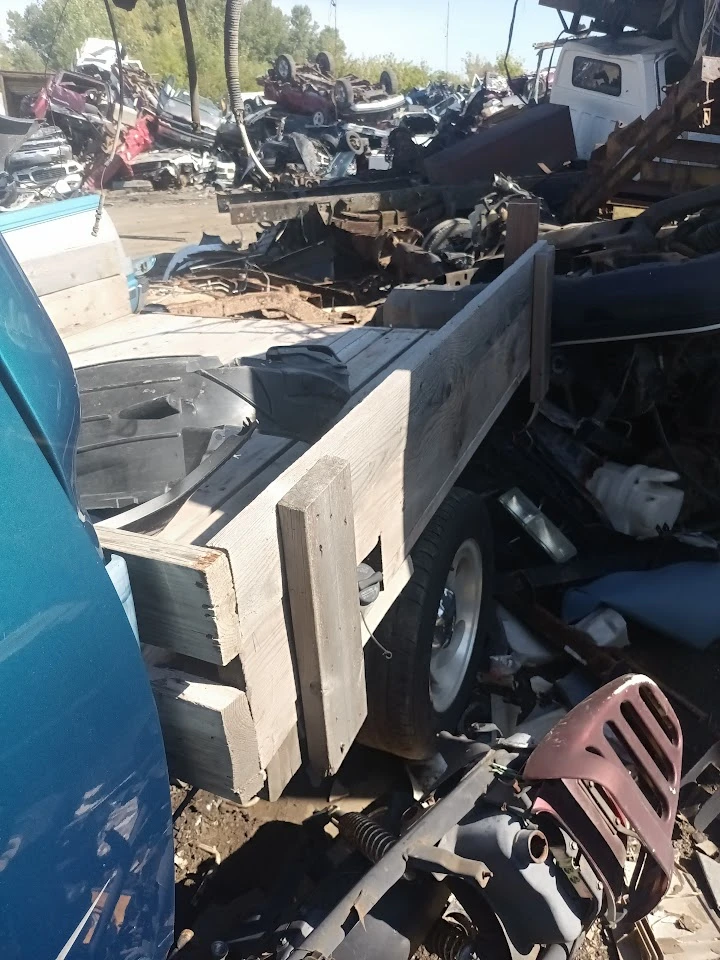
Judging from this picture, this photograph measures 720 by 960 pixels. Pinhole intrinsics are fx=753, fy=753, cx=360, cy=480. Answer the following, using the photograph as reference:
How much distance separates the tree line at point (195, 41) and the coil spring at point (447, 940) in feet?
78.5

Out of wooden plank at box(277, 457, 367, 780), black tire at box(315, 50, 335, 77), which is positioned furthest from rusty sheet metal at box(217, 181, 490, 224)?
black tire at box(315, 50, 335, 77)

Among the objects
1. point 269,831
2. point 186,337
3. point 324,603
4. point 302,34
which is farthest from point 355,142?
point 302,34

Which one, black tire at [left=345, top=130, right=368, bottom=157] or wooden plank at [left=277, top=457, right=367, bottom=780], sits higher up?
wooden plank at [left=277, top=457, right=367, bottom=780]

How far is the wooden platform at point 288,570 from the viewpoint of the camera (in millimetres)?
1360

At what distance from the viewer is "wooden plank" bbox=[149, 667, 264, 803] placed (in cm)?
137

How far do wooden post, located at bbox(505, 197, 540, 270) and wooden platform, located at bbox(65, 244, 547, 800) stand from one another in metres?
1.50

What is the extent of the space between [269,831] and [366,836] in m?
0.72

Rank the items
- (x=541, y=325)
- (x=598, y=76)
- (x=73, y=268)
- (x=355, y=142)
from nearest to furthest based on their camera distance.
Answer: (x=541, y=325) < (x=73, y=268) < (x=598, y=76) < (x=355, y=142)

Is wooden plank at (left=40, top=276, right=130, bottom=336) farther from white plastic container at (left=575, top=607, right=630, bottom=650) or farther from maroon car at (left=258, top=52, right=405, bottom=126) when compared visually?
maroon car at (left=258, top=52, right=405, bottom=126)

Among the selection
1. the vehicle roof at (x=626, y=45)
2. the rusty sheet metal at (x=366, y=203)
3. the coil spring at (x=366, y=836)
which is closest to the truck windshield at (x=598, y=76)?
the vehicle roof at (x=626, y=45)

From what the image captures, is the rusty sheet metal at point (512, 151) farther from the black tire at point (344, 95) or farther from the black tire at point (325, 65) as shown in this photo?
the black tire at point (325, 65)

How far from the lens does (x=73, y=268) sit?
149 inches

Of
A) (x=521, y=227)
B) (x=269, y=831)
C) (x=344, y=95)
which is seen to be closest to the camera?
(x=269, y=831)

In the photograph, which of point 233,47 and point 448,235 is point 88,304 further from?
point 448,235
